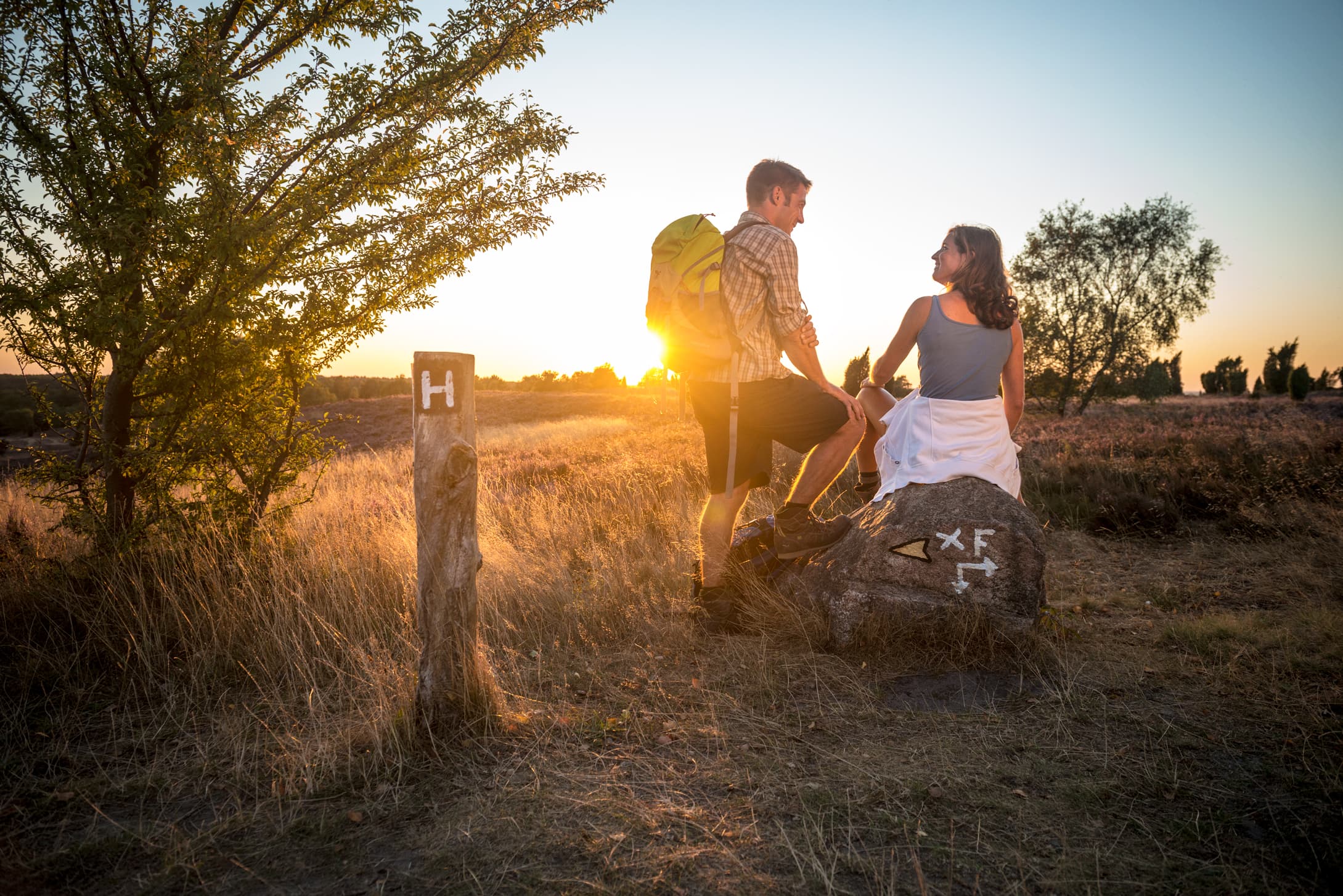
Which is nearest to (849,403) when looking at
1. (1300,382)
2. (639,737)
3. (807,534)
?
(807,534)

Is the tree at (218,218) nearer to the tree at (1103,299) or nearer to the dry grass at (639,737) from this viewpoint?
the dry grass at (639,737)

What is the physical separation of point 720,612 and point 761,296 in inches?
81.1

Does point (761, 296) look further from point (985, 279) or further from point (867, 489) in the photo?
point (867, 489)

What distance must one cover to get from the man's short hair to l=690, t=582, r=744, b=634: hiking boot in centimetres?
252

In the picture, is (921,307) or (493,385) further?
(493,385)

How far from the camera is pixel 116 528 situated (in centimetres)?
459

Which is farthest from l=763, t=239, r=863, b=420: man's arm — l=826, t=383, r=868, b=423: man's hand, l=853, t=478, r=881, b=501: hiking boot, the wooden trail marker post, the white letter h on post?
the white letter h on post

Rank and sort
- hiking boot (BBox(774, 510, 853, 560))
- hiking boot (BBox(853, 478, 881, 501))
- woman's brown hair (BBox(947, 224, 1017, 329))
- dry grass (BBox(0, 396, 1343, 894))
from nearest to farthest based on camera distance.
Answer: dry grass (BBox(0, 396, 1343, 894))
woman's brown hair (BBox(947, 224, 1017, 329))
hiking boot (BBox(774, 510, 853, 560))
hiking boot (BBox(853, 478, 881, 501))

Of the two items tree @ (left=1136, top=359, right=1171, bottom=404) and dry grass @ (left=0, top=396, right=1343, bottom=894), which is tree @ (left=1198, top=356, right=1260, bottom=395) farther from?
dry grass @ (left=0, top=396, right=1343, bottom=894)

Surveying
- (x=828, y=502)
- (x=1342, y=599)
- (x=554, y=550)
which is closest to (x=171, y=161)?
(x=554, y=550)

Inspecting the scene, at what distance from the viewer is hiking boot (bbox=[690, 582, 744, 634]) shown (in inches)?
171

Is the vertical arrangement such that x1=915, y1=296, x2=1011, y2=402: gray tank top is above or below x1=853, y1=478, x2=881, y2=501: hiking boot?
above

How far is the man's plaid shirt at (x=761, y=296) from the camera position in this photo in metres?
3.88

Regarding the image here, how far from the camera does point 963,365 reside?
13.4ft
